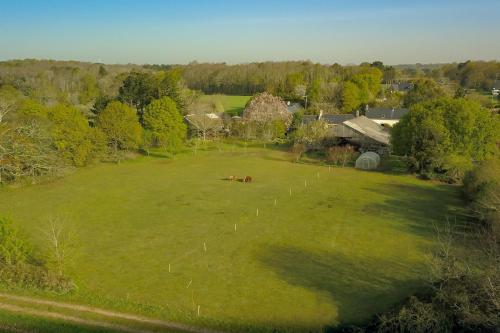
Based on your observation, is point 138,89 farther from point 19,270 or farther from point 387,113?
point 19,270

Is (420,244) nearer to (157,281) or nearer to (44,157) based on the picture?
(157,281)

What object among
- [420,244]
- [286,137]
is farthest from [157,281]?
[286,137]

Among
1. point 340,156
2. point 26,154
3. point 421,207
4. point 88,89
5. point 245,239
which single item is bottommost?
point 245,239

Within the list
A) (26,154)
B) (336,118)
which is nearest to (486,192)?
(26,154)

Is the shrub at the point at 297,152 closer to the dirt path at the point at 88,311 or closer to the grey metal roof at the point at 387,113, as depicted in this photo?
the grey metal roof at the point at 387,113

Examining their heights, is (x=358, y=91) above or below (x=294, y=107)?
above

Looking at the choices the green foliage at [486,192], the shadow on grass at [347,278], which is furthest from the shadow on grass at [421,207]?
the shadow on grass at [347,278]

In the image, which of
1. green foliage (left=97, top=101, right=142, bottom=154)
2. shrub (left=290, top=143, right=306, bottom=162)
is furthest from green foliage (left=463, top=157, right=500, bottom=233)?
green foliage (left=97, top=101, right=142, bottom=154)
